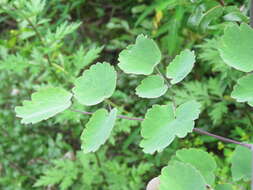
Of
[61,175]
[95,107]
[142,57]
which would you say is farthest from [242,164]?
[95,107]

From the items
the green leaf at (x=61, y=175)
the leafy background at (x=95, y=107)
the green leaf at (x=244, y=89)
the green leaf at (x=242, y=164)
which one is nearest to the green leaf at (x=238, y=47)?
the green leaf at (x=244, y=89)

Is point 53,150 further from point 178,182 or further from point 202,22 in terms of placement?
point 178,182

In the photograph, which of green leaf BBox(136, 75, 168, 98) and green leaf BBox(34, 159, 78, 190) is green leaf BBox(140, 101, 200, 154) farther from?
green leaf BBox(34, 159, 78, 190)

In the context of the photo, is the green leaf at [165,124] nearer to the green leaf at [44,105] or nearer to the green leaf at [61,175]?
the green leaf at [44,105]

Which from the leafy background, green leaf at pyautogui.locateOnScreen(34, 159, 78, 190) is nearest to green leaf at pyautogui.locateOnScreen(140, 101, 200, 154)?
the leafy background

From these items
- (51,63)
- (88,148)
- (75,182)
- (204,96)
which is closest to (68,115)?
(51,63)
